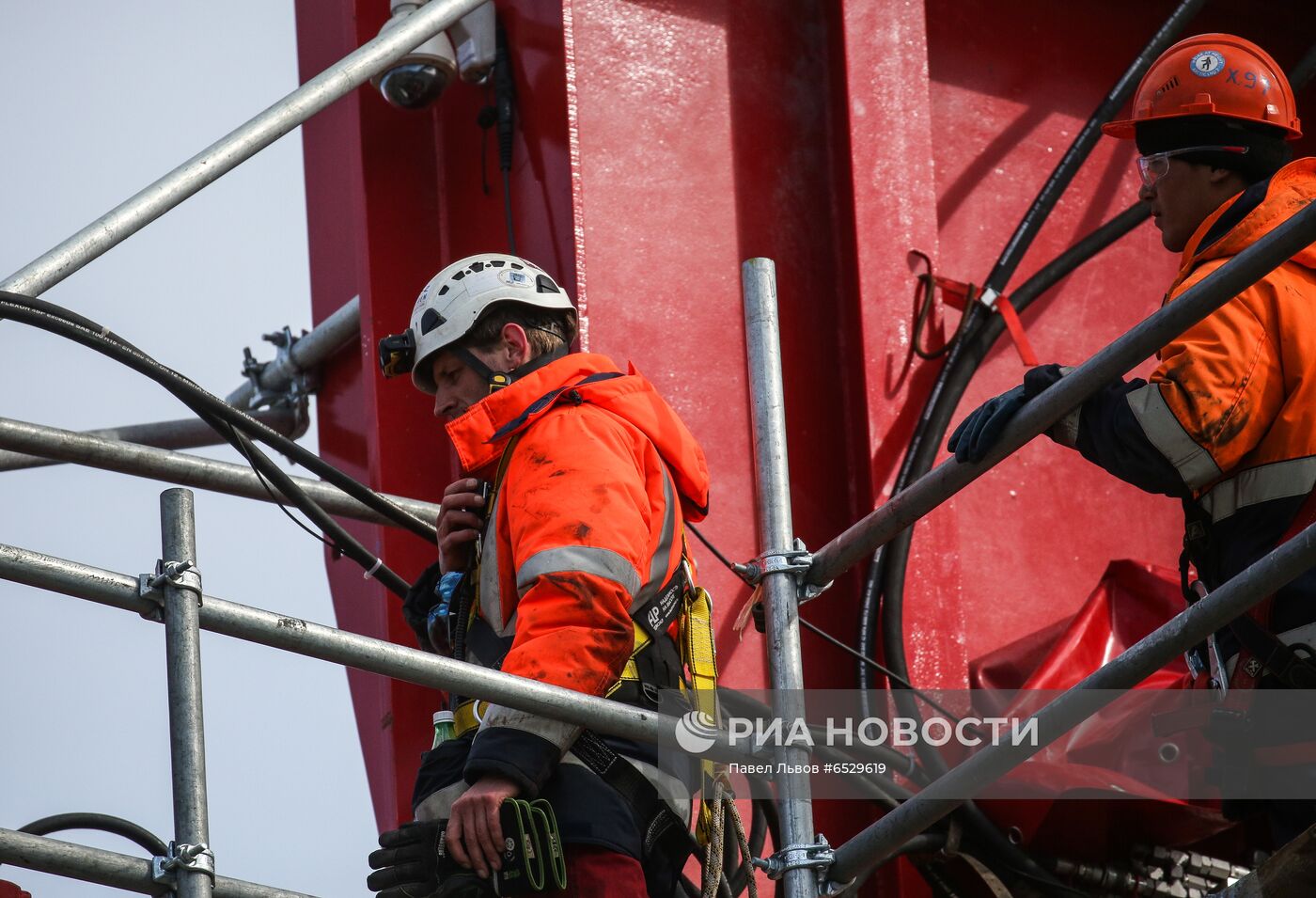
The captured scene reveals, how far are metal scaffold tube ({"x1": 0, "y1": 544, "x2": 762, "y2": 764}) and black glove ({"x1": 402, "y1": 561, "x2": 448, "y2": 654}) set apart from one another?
0.95m

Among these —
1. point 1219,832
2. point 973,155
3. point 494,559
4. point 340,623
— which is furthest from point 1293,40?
point 494,559

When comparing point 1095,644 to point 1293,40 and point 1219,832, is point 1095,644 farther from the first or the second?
point 1293,40

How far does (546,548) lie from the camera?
384 cm

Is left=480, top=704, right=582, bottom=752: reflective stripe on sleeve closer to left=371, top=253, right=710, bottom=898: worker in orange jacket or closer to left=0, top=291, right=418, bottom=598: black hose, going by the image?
left=371, top=253, right=710, bottom=898: worker in orange jacket

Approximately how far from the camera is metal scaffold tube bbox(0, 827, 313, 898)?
3.40 m

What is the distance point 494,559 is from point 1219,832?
7.60ft

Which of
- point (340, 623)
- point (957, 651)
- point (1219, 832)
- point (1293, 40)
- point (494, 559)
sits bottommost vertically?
point (1219, 832)

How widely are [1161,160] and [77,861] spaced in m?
2.77

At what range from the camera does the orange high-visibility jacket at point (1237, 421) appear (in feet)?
12.2

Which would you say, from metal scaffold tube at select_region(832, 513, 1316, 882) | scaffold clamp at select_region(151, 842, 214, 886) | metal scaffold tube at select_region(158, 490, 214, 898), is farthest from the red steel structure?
scaffold clamp at select_region(151, 842, 214, 886)

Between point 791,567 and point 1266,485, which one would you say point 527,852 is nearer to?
point 791,567

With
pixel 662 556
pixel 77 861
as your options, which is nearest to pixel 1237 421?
pixel 662 556

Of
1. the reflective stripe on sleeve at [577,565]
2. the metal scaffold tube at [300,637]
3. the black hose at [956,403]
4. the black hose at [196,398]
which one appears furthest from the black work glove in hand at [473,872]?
the black hose at [956,403]

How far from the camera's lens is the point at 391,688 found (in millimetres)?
6062
